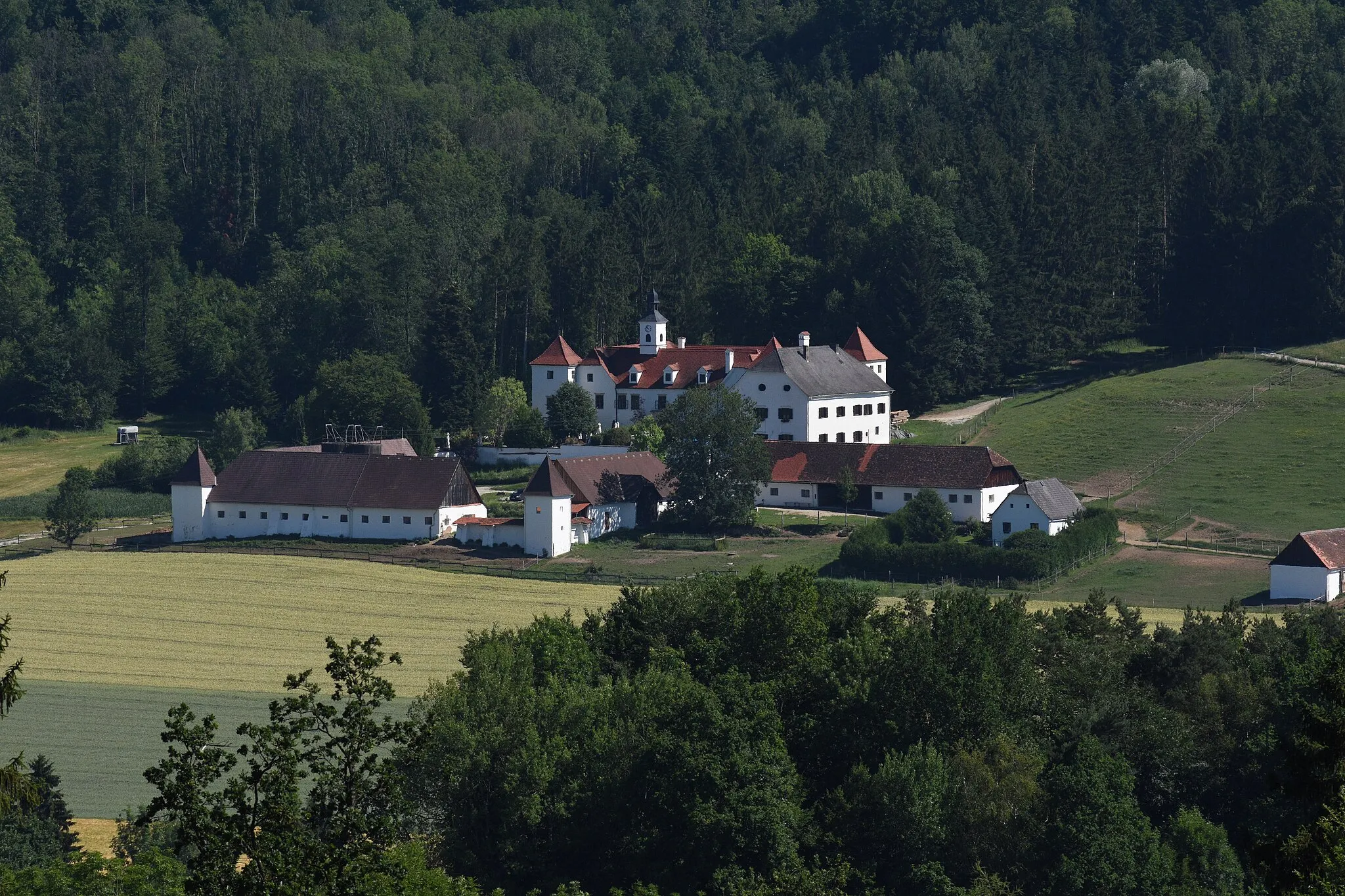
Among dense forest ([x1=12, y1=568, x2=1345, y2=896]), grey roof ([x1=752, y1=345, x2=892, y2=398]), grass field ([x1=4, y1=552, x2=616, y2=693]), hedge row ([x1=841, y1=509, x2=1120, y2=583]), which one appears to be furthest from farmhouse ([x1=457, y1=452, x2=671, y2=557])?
dense forest ([x1=12, y1=568, x2=1345, y2=896])

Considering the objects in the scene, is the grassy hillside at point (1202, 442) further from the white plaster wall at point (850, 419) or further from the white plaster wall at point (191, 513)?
the white plaster wall at point (191, 513)

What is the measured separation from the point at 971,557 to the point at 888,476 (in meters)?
11.3

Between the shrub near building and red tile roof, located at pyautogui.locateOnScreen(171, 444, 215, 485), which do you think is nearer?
the shrub near building

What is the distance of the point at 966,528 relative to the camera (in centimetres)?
7275

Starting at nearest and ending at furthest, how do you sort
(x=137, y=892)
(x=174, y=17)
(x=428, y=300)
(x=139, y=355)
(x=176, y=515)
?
(x=137, y=892)
(x=176, y=515)
(x=428, y=300)
(x=139, y=355)
(x=174, y=17)

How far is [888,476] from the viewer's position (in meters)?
76.9

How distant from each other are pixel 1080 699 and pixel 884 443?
130 ft

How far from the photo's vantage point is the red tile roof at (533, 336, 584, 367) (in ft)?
305

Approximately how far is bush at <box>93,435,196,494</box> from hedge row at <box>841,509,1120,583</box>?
33.3 m

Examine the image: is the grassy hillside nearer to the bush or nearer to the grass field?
the grass field

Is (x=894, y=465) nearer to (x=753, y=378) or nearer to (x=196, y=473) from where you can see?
(x=753, y=378)

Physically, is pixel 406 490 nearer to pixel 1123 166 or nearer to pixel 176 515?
pixel 176 515

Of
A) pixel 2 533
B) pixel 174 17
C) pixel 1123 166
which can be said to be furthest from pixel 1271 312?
pixel 174 17

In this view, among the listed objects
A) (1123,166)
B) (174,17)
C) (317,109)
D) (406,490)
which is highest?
(174,17)
